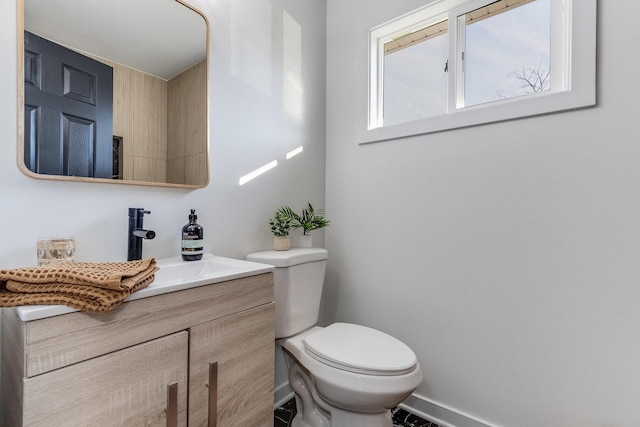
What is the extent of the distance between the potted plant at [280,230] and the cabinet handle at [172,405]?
827 millimetres

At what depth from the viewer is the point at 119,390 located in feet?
2.46

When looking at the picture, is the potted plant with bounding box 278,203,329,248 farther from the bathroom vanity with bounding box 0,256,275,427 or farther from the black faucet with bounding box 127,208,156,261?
the black faucet with bounding box 127,208,156,261

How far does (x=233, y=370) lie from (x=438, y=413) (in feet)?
3.79

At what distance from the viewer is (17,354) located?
681 millimetres

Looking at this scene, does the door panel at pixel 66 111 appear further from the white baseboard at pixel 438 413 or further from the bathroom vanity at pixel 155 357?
the white baseboard at pixel 438 413

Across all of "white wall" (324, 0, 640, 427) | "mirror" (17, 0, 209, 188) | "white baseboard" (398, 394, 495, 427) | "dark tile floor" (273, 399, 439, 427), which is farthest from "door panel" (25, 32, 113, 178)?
"white baseboard" (398, 394, 495, 427)

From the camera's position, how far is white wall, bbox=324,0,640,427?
1146mm

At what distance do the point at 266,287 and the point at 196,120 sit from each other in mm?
779

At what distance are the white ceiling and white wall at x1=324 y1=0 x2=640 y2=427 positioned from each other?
0.99 meters

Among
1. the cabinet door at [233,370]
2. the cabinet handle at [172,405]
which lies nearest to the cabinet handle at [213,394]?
the cabinet door at [233,370]

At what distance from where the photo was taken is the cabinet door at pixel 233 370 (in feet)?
2.97

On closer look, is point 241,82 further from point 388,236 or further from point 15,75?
point 388,236

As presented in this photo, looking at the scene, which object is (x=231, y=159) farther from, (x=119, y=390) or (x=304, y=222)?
(x=119, y=390)

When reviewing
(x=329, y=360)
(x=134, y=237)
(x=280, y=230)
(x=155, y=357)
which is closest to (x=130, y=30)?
(x=134, y=237)
